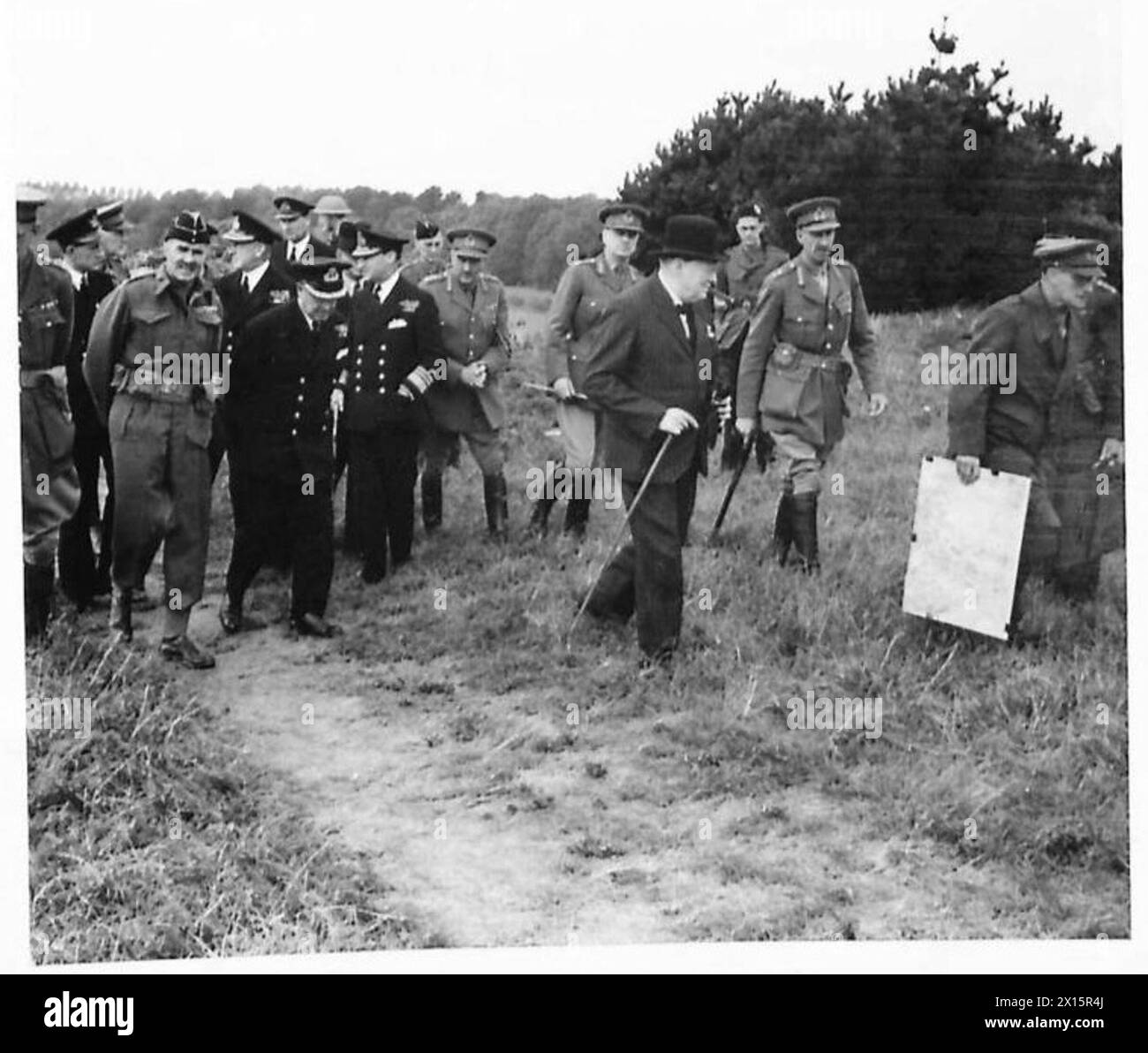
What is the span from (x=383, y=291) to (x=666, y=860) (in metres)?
2.33

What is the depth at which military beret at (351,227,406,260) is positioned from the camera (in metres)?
6.82

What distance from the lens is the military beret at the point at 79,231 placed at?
6.52 metres

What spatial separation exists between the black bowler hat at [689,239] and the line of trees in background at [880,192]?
213mm

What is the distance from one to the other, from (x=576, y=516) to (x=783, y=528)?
750mm

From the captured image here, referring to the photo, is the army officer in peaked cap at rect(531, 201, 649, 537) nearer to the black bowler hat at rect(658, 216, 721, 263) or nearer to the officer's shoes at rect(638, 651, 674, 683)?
the black bowler hat at rect(658, 216, 721, 263)

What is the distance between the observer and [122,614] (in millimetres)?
6543

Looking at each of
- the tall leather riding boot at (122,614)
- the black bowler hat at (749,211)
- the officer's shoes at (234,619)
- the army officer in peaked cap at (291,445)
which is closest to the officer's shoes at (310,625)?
the army officer in peaked cap at (291,445)

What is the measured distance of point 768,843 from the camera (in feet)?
20.5

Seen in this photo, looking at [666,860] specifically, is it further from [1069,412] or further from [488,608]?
[1069,412]

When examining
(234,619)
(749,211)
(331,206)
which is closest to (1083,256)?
(749,211)

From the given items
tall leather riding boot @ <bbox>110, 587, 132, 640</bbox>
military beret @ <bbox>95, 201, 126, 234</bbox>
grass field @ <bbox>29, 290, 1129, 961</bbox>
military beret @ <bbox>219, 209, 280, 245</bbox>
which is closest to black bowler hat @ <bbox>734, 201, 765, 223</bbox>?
grass field @ <bbox>29, 290, 1129, 961</bbox>

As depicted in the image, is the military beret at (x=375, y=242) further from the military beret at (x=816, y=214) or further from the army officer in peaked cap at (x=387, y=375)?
the military beret at (x=816, y=214)

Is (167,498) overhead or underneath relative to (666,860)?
overhead

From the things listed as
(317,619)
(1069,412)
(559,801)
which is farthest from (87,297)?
(1069,412)
